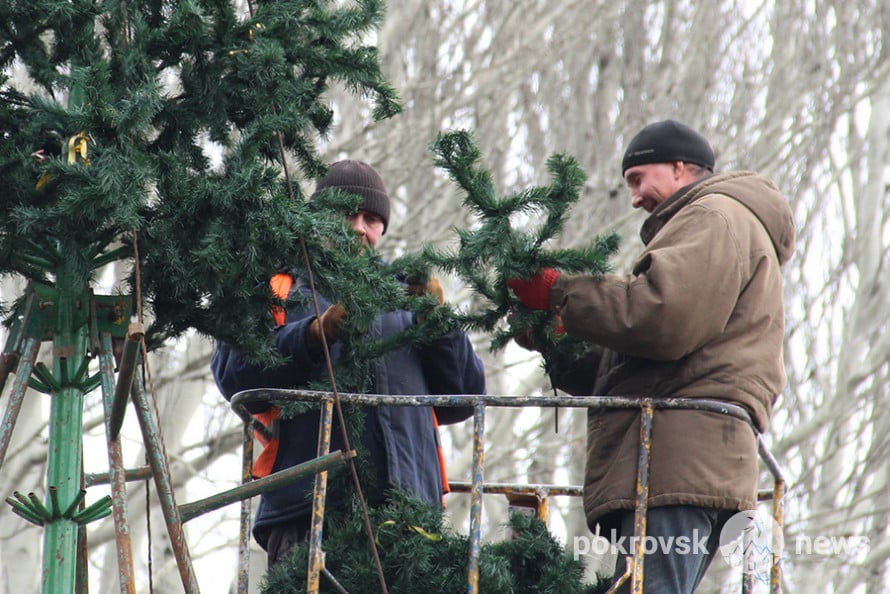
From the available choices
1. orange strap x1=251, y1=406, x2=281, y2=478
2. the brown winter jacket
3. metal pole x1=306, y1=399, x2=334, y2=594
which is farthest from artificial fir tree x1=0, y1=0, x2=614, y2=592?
orange strap x1=251, y1=406, x2=281, y2=478

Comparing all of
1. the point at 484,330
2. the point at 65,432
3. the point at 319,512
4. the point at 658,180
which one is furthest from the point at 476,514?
the point at 658,180

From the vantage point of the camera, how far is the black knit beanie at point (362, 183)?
476cm

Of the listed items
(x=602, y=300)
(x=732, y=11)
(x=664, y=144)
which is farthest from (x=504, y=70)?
(x=602, y=300)

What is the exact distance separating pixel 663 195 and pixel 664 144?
157mm

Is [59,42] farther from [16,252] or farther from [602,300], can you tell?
[602,300]

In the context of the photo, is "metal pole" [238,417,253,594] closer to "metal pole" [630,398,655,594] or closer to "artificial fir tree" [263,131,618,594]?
"artificial fir tree" [263,131,618,594]

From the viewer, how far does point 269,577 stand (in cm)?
395

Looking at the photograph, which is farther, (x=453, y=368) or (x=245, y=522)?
(x=453, y=368)

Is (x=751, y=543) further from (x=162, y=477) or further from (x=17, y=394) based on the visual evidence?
(x=17, y=394)

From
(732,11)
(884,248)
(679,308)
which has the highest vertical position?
(732,11)

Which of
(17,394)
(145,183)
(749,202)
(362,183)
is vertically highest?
(362,183)

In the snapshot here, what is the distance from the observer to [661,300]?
3.85 meters

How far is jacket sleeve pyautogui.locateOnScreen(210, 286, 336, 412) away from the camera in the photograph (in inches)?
164

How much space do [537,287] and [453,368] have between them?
0.65 m
